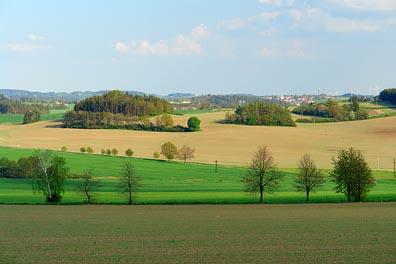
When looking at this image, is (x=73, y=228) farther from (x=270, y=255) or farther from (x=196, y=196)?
(x=196, y=196)

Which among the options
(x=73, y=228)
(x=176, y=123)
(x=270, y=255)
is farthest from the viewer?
(x=176, y=123)

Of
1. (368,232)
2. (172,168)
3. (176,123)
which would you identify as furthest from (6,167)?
(176,123)

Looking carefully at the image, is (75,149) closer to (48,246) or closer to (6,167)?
(6,167)

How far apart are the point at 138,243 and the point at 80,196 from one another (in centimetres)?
2469

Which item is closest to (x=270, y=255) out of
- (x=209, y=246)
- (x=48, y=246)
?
(x=209, y=246)

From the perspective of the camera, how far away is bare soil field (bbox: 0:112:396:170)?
3544 inches

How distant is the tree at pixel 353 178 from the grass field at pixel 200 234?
4.79m

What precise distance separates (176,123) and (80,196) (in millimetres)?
84930

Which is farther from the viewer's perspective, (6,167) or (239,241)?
(6,167)

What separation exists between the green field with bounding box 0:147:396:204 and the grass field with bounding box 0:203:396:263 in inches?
203

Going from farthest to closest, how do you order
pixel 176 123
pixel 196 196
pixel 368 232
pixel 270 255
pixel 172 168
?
pixel 176 123
pixel 172 168
pixel 196 196
pixel 368 232
pixel 270 255

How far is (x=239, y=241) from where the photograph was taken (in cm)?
2502

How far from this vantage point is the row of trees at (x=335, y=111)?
142m

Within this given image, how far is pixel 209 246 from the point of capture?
23891 mm
